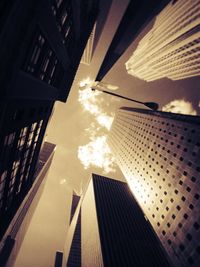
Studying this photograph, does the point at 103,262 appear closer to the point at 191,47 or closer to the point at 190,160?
the point at 190,160

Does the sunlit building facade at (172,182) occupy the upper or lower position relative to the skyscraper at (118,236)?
upper

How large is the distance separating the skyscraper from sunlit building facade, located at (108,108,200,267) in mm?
23719

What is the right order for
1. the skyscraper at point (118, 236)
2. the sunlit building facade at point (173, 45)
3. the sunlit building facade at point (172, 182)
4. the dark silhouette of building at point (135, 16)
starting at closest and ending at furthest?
1. the dark silhouette of building at point (135, 16)
2. the sunlit building facade at point (172, 182)
3. the skyscraper at point (118, 236)
4. the sunlit building facade at point (173, 45)

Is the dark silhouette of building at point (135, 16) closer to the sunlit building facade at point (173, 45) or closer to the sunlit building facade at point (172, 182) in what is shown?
the sunlit building facade at point (172, 182)

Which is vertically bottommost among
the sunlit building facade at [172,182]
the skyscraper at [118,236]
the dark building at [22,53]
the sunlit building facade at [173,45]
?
the skyscraper at [118,236]

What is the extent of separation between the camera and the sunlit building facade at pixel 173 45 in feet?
343

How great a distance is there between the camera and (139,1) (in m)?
4.60

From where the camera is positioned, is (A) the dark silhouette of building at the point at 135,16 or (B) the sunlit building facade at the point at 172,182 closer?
(A) the dark silhouette of building at the point at 135,16

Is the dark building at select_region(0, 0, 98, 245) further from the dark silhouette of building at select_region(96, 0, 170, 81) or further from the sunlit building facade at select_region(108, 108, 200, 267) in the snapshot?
the sunlit building facade at select_region(108, 108, 200, 267)

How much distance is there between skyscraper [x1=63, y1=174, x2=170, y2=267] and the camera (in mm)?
78250

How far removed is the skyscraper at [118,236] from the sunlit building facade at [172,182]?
77.8 ft

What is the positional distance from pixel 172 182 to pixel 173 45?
97100 millimetres

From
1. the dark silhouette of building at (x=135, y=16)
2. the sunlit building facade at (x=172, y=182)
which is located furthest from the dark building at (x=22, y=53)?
the sunlit building facade at (x=172, y=182)

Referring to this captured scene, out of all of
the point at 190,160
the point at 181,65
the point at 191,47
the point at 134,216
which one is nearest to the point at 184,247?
the point at 190,160
